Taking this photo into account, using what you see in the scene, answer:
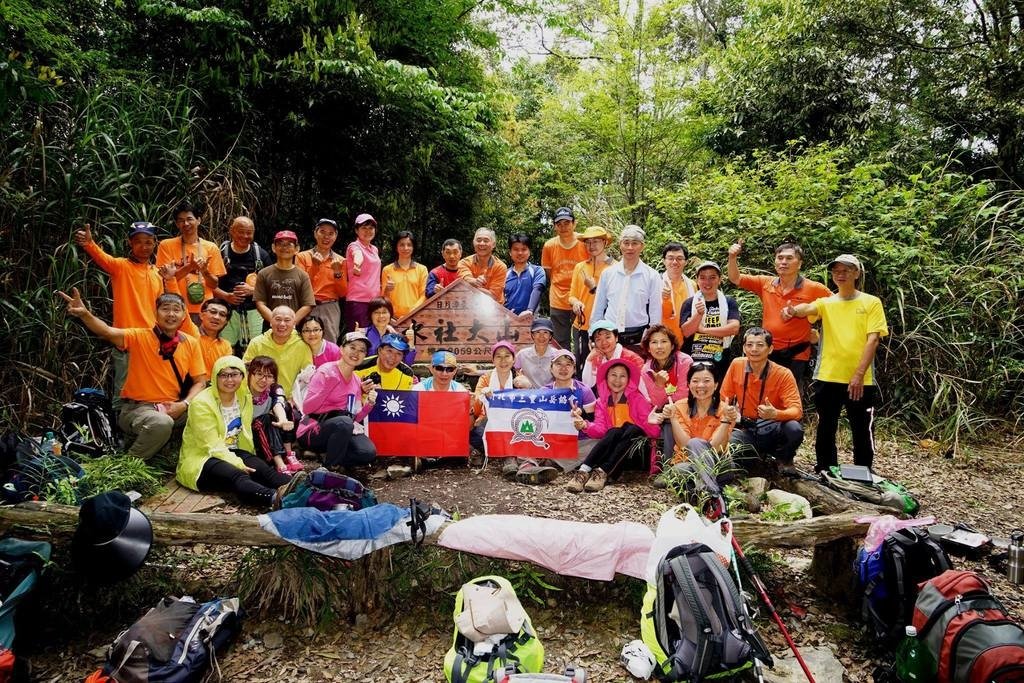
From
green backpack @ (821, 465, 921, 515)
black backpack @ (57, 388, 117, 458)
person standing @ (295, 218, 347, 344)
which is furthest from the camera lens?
person standing @ (295, 218, 347, 344)

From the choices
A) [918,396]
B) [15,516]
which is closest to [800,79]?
[918,396]

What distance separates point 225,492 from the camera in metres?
5.05

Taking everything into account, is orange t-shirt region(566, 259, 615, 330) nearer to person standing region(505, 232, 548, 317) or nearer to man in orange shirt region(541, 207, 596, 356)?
man in orange shirt region(541, 207, 596, 356)

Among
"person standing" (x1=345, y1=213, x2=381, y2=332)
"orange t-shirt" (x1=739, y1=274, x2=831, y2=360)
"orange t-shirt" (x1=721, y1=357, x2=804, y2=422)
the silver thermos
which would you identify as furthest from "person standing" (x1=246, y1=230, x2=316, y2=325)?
the silver thermos

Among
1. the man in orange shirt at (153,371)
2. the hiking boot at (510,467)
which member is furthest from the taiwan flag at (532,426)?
the man in orange shirt at (153,371)

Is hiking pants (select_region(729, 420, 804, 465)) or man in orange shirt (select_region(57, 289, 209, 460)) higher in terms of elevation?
man in orange shirt (select_region(57, 289, 209, 460))

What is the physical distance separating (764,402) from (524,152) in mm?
9887

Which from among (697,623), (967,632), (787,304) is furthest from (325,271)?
(967,632)

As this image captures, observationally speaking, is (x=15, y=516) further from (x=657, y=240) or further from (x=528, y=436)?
(x=657, y=240)

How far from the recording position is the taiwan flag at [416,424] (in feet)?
19.4

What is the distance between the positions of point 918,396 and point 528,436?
5.08m

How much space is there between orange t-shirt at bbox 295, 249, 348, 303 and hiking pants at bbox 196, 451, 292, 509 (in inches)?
96.6

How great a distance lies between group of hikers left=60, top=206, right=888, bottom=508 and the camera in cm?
A: 527

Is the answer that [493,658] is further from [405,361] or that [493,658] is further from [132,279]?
[132,279]
